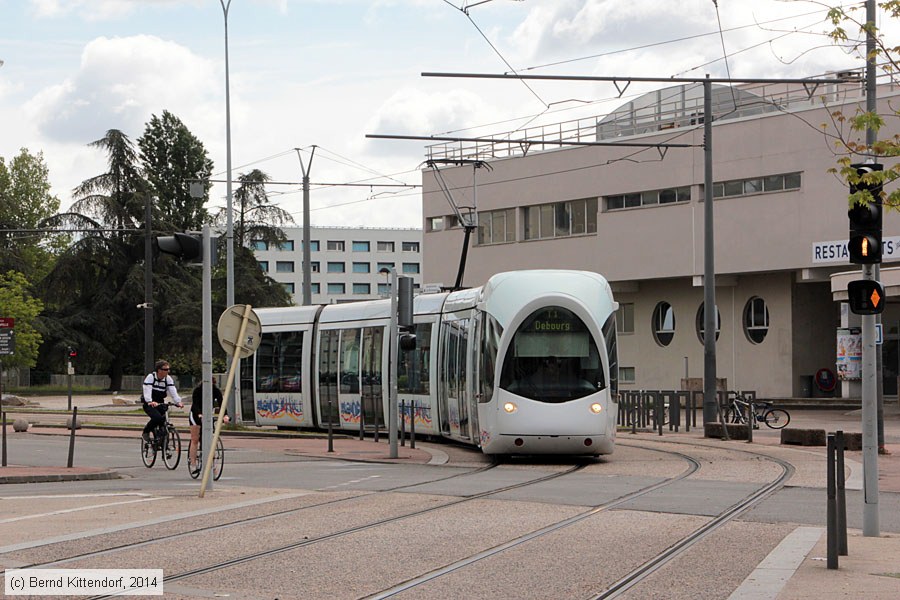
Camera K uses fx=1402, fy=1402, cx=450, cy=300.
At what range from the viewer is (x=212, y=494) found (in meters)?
17.1

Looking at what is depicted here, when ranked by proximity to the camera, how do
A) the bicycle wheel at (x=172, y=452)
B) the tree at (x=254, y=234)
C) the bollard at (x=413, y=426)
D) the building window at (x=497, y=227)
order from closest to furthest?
1. the bicycle wheel at (x=172, y=452)
2. the bollard at (x=413, y=426)
3. the building window at (x=497, y=227)
4. the tree at (x=254, y=234)

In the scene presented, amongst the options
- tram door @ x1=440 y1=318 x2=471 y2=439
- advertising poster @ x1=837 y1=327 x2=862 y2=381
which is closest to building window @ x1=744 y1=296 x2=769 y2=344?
advertising poster @ x1=837 y1=327 x2=862 y2=381

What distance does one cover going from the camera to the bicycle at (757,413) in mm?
34312

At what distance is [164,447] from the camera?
75.5ft

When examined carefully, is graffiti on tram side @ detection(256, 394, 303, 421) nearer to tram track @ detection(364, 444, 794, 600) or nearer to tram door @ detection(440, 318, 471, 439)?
tram door @ detection(440, 318, 471, 439)

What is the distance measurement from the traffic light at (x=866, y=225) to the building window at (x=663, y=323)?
1697 inches

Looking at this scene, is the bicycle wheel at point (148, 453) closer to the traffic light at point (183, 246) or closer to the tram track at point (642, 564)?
the traffic light at point (183, 246)

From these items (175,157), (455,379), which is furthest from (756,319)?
(175,157)

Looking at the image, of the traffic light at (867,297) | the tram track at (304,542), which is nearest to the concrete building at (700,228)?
the tram track at (304,542)

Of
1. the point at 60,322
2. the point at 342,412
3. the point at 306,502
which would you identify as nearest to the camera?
the point at 306,502

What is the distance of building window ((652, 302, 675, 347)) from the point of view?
55094 millimetres

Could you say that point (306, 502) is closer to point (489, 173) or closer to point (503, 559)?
point (503, 559)

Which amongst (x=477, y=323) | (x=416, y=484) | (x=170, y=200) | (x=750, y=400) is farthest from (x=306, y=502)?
(x=170, y=200)

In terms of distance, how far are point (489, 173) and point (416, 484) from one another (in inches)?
1655
